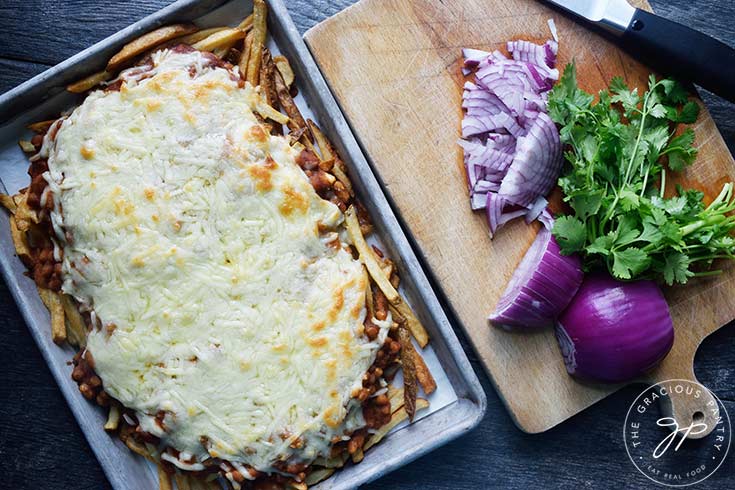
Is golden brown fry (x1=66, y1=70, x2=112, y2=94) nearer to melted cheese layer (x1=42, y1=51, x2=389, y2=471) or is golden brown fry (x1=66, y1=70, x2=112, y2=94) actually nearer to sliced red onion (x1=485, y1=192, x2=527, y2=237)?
melted cheese layer (x1=42, y1=51, x2=389, y2=471)

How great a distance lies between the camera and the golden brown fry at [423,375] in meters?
2.58

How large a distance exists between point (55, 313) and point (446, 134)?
1621mm

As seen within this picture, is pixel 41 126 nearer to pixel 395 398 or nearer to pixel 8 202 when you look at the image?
pixel 8 202

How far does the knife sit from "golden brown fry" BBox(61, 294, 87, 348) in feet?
7.28

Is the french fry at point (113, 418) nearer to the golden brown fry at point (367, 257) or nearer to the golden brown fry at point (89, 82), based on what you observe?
the golden brown fry at point (367, 257)

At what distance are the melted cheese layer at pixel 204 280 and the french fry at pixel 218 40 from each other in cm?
24

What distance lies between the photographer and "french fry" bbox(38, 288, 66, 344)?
2.51 metres

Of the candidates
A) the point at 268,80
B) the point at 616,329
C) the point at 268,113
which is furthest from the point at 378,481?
the point at 268,80

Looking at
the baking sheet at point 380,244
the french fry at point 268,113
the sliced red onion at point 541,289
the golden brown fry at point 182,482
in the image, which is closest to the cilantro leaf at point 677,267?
the sliced red onion at point 541,289

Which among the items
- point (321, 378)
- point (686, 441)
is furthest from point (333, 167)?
point (686, 441)

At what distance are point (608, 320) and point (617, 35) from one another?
3.76 ft

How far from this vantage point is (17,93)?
2500mm

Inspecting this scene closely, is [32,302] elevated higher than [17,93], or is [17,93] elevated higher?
[17,93]

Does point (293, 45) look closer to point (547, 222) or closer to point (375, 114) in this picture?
point (375, 114)
